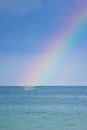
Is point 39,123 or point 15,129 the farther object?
point 39,123

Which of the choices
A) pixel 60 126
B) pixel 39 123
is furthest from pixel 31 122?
pixel 60 126

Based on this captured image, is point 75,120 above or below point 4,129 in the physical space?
above

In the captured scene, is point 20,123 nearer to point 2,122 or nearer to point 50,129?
point 2,122

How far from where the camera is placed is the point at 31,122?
169 feet

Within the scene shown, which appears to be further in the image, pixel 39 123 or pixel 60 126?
pixel 39 123

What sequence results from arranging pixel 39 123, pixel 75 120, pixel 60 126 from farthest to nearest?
pixel 75 120 → pixel 39 123 → pixel 60 126

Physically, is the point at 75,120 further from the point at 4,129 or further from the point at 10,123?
the point at 4,129

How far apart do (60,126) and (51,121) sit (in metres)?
5.43

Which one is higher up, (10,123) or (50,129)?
(10,123)

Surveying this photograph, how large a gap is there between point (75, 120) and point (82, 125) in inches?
236

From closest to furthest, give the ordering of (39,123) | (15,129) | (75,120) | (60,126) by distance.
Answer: (15,129) < (60,126) < (39,123) < (75,120)

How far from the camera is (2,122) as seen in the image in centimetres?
5103

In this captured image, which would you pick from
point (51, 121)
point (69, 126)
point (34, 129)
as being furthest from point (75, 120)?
point (34, 129)

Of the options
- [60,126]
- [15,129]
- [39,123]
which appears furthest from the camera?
[39,123]
